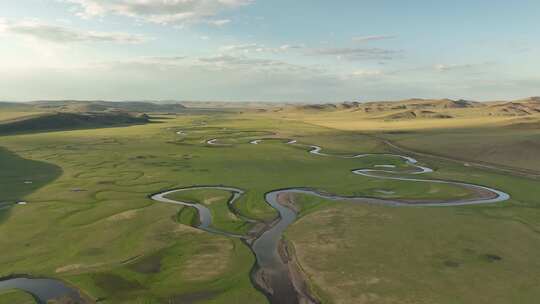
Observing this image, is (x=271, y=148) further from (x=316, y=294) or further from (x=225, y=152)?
(x=316, y=294)

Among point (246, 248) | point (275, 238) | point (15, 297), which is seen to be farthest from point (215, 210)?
point (15, 297)

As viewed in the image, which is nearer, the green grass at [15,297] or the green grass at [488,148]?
the green grass at [15,297]

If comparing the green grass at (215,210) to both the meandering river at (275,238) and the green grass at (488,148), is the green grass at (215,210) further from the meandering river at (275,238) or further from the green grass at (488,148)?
the green grass at (488,148)

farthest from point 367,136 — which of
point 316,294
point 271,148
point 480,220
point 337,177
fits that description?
point 316,294

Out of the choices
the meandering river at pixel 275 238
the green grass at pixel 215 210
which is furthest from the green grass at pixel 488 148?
the green grass at pixel 215 210

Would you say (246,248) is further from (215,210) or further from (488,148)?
(488,148)
